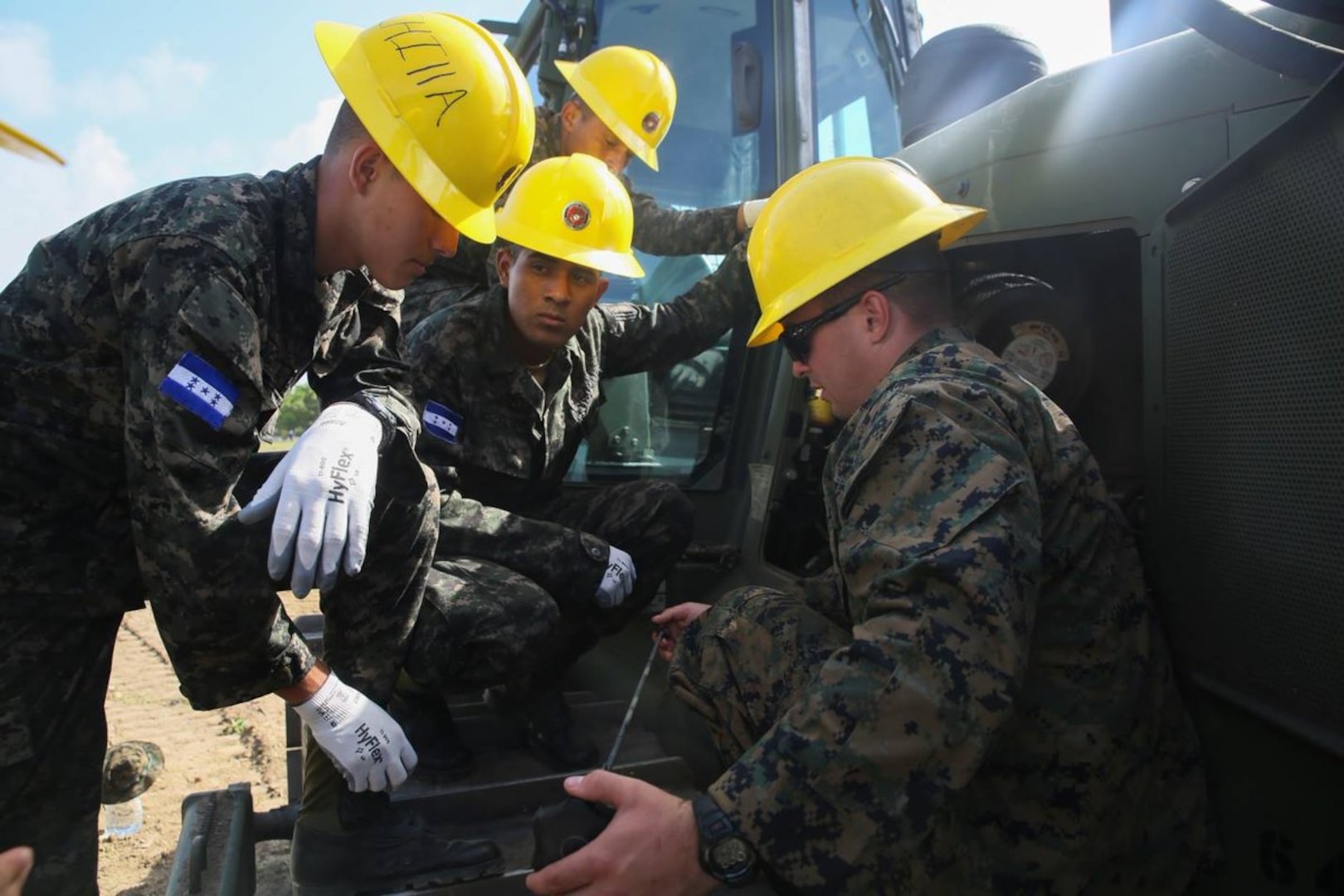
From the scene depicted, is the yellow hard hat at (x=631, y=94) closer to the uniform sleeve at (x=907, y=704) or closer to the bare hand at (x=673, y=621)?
the bare hand at (x=673, y=621)

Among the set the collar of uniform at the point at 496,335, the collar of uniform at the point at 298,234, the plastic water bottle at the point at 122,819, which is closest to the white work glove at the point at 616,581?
the collar of uniform at the point at 496,335

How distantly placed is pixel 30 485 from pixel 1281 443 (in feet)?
6.52

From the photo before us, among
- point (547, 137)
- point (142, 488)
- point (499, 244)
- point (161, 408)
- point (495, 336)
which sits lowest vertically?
point (142, 488)

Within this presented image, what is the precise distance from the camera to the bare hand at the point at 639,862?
3.59 feet

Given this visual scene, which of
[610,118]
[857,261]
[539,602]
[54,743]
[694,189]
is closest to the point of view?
[857,261]

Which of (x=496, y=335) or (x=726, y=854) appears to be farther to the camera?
(x=496, y=335)

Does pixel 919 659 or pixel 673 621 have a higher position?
pixel 919 659

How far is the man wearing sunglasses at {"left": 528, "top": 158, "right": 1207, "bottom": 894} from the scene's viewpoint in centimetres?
108

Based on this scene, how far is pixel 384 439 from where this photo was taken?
1895mm

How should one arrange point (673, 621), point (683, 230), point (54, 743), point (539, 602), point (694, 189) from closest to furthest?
point (54, 743) < point (673, 621) < point (539, 602) < point (683, 230) < point (694, 189)

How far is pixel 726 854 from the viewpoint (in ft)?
3.59

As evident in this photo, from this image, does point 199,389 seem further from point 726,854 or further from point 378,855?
point 726,854

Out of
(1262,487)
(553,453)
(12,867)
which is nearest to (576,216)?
(553,453)

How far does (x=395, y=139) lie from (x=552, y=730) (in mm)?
1333
